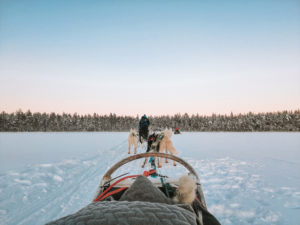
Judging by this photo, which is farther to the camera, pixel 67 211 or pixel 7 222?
pixel 67 211

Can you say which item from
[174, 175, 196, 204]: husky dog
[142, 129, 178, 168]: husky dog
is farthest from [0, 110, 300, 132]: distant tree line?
[174, 175, 196, 204]: husky dog

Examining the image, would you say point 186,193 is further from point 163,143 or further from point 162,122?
point 162,122

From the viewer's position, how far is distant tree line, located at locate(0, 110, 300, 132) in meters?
61.8

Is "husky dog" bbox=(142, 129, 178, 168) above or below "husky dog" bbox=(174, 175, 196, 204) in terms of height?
below

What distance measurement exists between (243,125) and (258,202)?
68.9 m

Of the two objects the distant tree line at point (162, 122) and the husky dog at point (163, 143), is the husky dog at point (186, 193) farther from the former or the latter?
the distant tree line at point (162, 122)

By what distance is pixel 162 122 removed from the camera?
84062mm

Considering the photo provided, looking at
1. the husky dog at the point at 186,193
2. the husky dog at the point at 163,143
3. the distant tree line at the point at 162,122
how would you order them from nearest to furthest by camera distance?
the husky dog at the point at 186,193 < the husky dog at the point at 163,143 < the distant tree line at the point at 162,122

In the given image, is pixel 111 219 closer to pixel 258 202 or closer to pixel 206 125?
pixel 258 202

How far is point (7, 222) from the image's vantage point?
2.61 metres

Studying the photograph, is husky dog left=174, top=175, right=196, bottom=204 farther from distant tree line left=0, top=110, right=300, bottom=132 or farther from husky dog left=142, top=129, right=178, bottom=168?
distant tree line left=0, top=110, right=300, bottom=132

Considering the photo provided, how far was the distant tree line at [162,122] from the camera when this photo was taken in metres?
61.8

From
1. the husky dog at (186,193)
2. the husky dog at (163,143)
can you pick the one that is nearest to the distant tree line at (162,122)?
the husky dog at (163,143)

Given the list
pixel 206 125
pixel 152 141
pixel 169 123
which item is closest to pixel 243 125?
pixel 206 125
